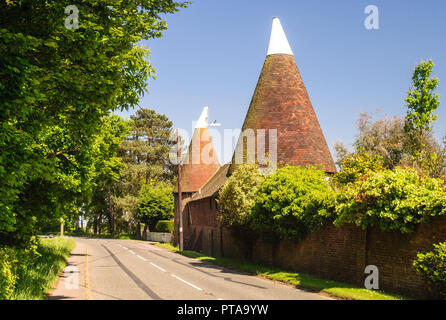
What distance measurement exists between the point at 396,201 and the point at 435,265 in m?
2.15

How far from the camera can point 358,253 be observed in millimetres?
14812

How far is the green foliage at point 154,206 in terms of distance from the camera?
201 ft

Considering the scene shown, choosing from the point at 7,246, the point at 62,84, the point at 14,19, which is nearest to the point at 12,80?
the point at 62,84

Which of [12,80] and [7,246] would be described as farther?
[7,246]

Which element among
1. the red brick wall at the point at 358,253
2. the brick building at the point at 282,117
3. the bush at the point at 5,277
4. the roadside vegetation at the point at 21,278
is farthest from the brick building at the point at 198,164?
the bush at the point at 5,277

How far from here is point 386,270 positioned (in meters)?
13.4

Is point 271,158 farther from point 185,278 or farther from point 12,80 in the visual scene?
point 12,80

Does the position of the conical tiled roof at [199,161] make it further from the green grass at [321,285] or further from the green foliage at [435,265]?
the green foliage at [435,265]

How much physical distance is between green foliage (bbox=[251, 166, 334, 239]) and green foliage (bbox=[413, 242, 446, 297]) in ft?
17.7

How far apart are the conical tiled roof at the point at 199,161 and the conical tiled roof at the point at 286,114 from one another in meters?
16.7

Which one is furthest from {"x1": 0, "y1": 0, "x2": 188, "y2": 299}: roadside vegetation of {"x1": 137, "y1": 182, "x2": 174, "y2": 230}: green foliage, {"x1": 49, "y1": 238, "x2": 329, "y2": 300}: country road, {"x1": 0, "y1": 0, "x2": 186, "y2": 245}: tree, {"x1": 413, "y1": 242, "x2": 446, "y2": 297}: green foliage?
{"x1": 137, "y1": 182, "x2": 174, "y2": 230}: green foliage

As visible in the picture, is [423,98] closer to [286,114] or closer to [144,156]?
[286,114]

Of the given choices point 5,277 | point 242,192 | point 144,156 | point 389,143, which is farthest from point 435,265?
point 144,156
